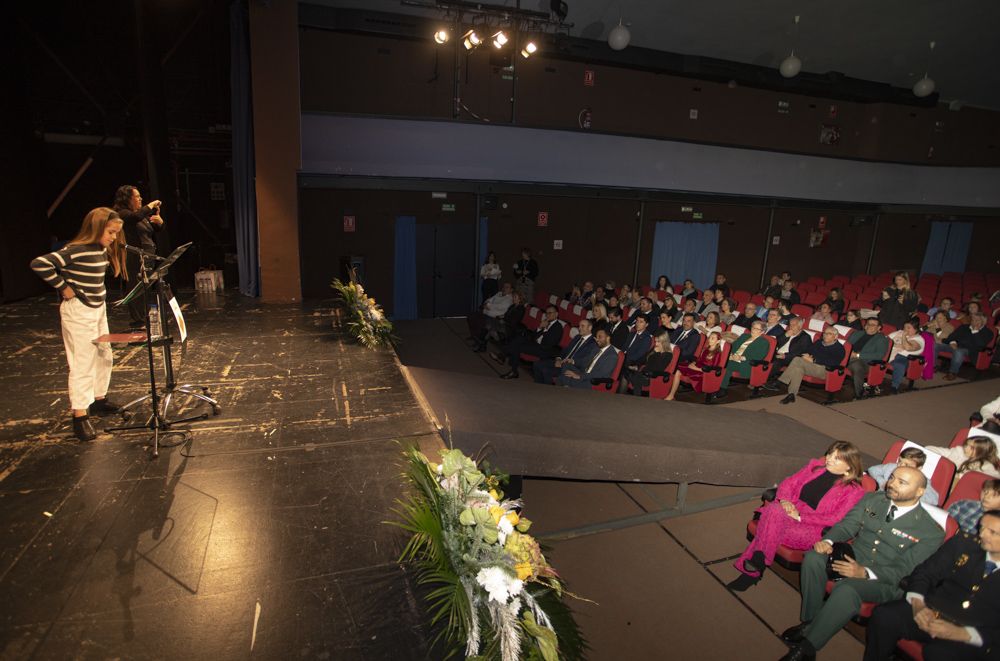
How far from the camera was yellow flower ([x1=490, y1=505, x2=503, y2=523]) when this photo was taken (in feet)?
7.89

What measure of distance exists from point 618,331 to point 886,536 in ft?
16.5

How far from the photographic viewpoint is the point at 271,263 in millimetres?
8703

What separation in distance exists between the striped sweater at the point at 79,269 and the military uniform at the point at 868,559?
497 centimetres

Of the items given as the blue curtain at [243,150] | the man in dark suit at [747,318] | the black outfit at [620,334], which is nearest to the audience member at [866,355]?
the man in dark suit at [747,318]

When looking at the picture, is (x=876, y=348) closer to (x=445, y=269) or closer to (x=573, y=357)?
(x=573, y=357)

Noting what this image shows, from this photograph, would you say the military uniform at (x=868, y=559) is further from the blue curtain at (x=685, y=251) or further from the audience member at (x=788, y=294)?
the blue curtain at (x=685, y=251)

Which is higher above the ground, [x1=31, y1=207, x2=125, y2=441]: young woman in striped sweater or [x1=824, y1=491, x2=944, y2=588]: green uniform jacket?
[x1=31, y1=207, x2=125, y2=441]: young woman in striped sweater

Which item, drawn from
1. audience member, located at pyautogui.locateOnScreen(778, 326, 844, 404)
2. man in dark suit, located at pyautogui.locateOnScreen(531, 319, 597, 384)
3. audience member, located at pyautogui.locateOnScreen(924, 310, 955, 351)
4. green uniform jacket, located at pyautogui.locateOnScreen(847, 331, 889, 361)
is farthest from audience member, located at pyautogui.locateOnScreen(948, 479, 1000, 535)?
audience member, located at pyautogui.locateOnScreen(924, 310, 955, 351)

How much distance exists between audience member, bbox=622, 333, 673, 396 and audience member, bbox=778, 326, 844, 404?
1740mm

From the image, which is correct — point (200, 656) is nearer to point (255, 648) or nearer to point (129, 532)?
point (255, 648)

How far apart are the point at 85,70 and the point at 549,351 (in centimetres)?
899

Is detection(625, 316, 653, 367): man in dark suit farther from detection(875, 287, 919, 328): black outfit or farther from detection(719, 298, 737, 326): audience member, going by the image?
detection(875, 287, 919, 328): black outfit

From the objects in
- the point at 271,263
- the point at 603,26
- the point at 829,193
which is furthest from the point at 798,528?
the point at 829,193

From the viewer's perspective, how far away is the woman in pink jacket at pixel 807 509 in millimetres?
3635
